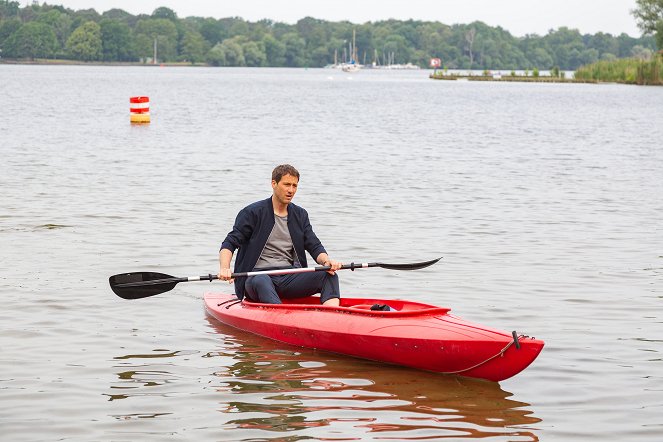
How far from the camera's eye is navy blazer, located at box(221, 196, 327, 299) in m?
9.34

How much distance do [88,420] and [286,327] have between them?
7.50 feet

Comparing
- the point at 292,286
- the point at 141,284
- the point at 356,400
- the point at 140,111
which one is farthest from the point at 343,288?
the point at 140,111

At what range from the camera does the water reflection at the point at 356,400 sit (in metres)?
7.14

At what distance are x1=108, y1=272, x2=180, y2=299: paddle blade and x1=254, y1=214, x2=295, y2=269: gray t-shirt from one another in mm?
856

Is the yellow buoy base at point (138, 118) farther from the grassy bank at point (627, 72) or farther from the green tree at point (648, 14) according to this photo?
the green tree at point (648, 14)

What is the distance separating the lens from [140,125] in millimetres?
40250

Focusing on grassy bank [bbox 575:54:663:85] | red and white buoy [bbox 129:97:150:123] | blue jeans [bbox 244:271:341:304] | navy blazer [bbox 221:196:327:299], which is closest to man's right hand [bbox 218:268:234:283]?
navy blazer [bbox 221:196:327:299]

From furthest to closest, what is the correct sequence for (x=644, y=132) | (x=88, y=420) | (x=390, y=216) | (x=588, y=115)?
(x=588, y=115) < (x=644, y=132) < (x=390, y=216) < (x=88, y=420)

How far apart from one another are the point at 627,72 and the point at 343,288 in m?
81.1

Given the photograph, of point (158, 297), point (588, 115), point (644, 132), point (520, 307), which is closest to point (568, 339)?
point (520, 307)

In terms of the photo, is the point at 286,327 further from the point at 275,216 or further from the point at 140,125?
the point at 140,125

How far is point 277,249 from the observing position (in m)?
9.49

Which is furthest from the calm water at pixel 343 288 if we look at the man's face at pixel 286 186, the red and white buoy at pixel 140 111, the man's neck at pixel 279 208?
the red and white buoy at pixel 140 111

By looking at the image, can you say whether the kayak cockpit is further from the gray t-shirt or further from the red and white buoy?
the red and white buoy
